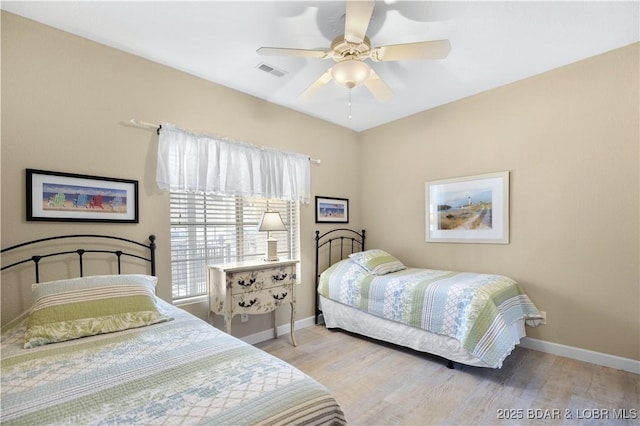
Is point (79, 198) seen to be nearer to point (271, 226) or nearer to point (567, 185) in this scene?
point (271, 226)

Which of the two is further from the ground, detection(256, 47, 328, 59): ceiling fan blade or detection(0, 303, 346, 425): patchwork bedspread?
detection(256, 47, 328, 59): ceiling fan blade

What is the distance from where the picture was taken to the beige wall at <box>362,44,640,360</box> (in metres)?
2.47

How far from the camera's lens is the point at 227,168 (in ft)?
9.59

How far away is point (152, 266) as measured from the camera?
2.46 meters

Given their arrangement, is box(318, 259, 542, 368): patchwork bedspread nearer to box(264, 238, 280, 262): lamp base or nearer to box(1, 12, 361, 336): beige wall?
box(264, 238, 280, 262): lamp base

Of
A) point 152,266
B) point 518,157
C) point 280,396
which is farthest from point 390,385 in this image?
point 518,157

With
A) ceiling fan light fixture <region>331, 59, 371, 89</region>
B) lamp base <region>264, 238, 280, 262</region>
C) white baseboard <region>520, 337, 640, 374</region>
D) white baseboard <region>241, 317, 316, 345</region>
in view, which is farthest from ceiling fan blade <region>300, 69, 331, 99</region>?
white baseboard <region>520, 337, 640, 374</region>

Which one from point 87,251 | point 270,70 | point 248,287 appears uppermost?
point 270,70

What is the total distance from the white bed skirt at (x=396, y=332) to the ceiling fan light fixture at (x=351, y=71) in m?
2.18

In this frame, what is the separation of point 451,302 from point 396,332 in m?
0.66

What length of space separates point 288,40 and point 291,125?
1349 mm

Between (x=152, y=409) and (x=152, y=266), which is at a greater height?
(x=152, y=266)

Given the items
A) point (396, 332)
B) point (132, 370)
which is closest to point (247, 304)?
point (396, 332)

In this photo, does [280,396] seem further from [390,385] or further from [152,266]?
[152,266]
